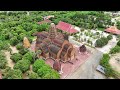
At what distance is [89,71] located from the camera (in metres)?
11.0

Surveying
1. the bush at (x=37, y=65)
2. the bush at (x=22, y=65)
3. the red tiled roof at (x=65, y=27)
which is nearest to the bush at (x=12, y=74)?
the bush at (x=22, y=65)

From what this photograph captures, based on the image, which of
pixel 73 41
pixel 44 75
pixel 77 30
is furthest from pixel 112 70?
pixel 77 30

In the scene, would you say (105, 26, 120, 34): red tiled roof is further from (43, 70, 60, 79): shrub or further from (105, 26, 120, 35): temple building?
(43, 70, 60, 79): shrub

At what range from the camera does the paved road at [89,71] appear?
415 inches

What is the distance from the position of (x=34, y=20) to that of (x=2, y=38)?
517 cm

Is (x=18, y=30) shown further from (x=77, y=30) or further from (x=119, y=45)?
(x=119, y=45)

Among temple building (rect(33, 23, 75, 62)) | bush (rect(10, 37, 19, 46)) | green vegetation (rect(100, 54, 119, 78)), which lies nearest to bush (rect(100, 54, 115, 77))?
green vegetation (rect(100, 54, 119, 78))

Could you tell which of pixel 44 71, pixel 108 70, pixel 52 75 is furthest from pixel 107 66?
pixel 44 71

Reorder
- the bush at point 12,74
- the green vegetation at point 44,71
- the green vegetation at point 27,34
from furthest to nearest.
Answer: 1. the green vegetation at point 27,34
2. the green vegetation at point 44,71
3. the bush at point 12,74

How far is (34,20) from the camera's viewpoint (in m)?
19.3

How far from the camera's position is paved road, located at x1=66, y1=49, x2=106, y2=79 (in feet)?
34.6

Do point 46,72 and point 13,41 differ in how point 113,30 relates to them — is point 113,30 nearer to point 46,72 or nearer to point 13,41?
point 13,41

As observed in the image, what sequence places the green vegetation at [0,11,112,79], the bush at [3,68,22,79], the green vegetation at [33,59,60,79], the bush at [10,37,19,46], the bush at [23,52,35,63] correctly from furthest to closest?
the bush at [10,37,19,46]
the bush at [23,52,35,63]
the green vegetation at [0,11,112,79]
the green vegetation at [33,59,60,79]
the bush at [3,68,22,79]

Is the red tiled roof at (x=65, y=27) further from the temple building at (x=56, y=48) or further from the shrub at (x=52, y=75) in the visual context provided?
the shrub at (x=52, y=75)
